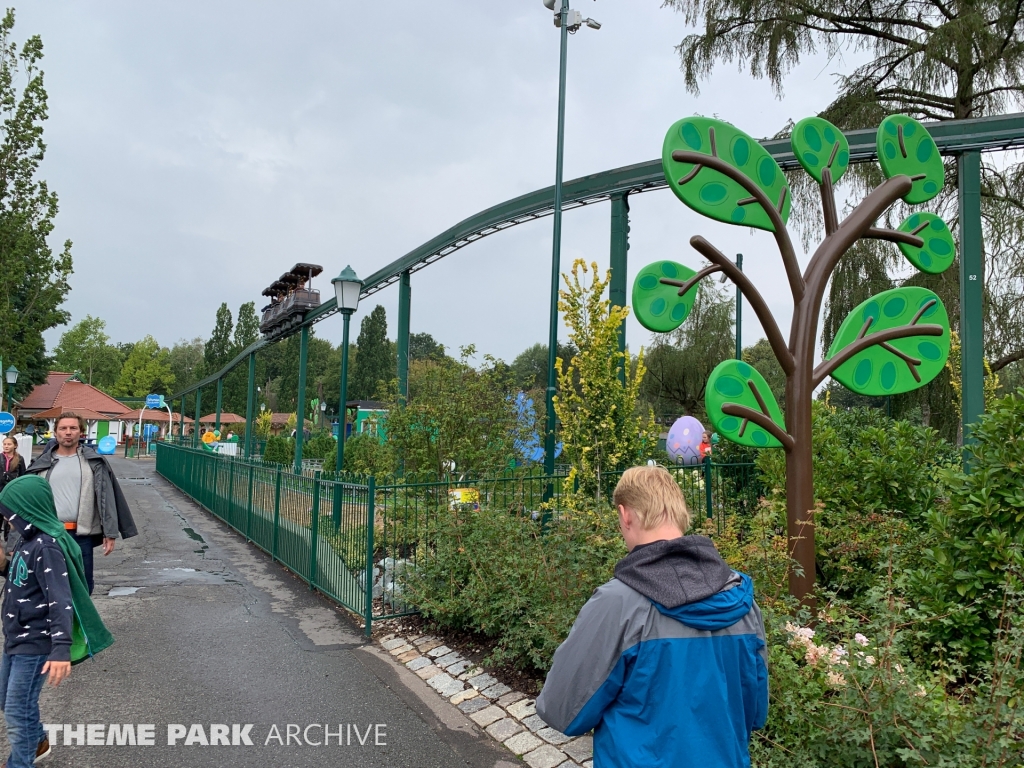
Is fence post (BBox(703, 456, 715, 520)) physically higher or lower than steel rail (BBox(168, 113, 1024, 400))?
lower

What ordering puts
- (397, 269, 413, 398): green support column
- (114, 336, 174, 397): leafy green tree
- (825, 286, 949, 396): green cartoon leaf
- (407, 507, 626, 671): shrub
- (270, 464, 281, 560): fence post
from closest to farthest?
(407, 507, 626, 671): shrub
(825, 286, 949, 396): green cartoon leaf
(270, 464, 281, 560): fence post
(397, 269, 413, 398): green support column
(114, 336, 174, 397): leafy green tree

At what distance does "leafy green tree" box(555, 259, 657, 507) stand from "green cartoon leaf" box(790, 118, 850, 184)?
235 centimetres

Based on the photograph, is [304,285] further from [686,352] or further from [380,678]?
[380,678]

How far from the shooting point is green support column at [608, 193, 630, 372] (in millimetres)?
10109

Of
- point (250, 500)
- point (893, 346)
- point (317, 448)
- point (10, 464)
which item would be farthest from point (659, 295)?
point (317, 448)

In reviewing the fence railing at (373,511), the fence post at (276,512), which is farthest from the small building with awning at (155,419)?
the fence railing at (373,511)

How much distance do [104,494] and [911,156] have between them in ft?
21.9

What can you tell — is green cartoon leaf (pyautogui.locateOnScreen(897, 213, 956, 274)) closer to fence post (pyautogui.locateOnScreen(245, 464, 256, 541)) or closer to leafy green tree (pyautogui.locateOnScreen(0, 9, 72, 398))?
fence post (pyautogui.locateOnScreen(245, 464, 256, 541))

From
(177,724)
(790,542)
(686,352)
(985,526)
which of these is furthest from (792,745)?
(686,352)

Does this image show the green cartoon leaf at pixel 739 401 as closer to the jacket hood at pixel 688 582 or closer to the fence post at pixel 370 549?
the fence post at pixel 370 549

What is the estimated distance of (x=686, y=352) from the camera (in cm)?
2917

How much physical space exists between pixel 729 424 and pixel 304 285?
25878 mm

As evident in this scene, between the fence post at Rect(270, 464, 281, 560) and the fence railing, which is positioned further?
the fence post at Rect(270, 464, 281, 560)

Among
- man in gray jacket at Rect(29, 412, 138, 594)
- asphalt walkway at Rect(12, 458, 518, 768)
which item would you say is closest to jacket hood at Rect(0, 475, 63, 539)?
asphalt walkway at Rect(12, 458, 518, 768)
